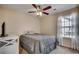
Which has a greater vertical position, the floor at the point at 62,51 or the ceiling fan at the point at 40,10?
the ceiling fan at the point at 40,10

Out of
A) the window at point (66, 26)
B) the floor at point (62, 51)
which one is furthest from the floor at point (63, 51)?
the window at point (66, 26)

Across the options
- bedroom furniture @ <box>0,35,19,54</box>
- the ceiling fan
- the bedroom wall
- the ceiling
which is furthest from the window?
bedroom furniture @ <box>0,35,19,54</box>

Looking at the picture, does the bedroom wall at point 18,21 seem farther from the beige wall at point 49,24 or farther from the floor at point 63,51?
the floor at point 63,51

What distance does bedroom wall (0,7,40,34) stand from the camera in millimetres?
1556

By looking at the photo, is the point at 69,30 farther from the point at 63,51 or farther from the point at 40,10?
the point at 40,10

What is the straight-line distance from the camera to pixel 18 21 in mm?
1601

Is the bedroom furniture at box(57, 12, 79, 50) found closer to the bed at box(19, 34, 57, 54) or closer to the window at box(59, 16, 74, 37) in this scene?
the window at box(59, 16, 74, 37)

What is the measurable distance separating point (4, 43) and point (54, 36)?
0.77 m

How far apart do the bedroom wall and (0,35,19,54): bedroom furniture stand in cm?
9

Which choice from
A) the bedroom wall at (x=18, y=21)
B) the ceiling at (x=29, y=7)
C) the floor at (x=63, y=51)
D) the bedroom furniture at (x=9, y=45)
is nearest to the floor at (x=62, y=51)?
the floor at (x=63, y=51)

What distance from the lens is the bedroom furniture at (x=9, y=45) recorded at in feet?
5.12

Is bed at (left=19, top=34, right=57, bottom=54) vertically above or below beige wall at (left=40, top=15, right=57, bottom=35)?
below

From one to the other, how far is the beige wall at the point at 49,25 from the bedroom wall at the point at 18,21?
0.08m

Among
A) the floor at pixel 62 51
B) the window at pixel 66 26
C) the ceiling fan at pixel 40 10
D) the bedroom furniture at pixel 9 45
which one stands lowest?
the floor at pixel 62 51
